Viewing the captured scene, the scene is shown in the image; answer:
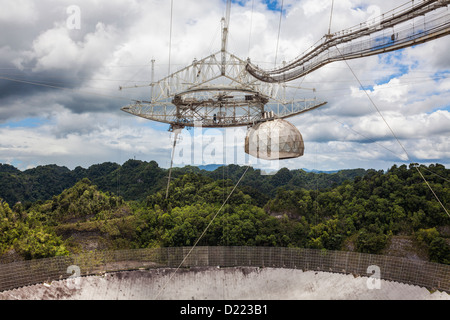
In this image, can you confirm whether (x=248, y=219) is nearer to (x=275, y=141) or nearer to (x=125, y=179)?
(x=275, y=141)

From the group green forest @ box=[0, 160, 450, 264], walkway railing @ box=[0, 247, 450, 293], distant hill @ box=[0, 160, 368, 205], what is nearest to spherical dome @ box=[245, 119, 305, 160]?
walkway railing @ box=[0, 247, 450, 293]

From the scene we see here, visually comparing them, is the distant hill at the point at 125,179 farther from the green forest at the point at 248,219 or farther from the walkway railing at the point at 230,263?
the walkway railing at the point at 230,263

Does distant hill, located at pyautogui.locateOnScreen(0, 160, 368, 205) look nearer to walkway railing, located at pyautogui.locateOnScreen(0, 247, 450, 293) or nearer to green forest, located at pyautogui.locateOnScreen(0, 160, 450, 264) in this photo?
green forest, located at pyautogui.locateOnScreen(0, 160, 450, 264)

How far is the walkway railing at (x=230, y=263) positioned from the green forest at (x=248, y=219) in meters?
2.35

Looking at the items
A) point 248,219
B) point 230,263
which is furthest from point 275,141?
point 248,219

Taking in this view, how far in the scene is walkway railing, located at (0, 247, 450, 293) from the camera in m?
12.9

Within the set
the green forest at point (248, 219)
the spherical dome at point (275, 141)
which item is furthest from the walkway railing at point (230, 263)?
the spherical dome at point (275, 141)

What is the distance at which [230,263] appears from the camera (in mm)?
15578

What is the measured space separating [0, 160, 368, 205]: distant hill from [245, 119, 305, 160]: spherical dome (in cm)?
2045

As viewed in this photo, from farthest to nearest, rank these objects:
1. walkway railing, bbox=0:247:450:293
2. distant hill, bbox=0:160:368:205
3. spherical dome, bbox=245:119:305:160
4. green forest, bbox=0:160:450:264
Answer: distant hill, bbox=0:160:368:205 < green forest, bbox=0:160:450:264 < walkway railing, bbox=0:247:450:293 < spherical dome, bbox=245:119:305:160

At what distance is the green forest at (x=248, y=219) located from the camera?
60.1 ft

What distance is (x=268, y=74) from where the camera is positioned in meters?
14.2
